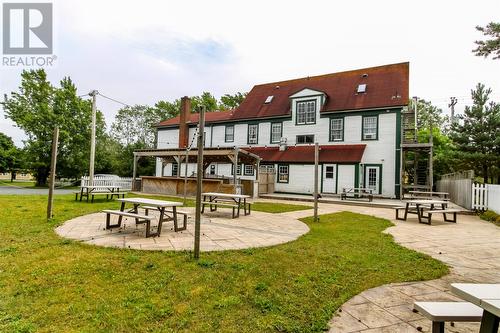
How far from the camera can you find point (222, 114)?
30.4 meters

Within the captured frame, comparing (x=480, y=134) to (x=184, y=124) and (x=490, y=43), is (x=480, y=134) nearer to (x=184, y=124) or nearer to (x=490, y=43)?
(x=490, y=43)

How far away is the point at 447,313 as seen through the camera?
2.12 m

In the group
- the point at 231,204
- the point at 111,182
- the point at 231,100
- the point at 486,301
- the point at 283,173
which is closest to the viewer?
the point at 486,301

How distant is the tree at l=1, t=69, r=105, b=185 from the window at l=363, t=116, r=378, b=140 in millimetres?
25464

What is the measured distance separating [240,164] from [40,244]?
834 inches

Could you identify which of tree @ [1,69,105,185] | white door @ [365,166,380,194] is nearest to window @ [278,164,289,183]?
white door @ [365,166,380,194]

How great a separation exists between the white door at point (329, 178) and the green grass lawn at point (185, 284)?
1527 centimetres

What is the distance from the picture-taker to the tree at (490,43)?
6027 mm

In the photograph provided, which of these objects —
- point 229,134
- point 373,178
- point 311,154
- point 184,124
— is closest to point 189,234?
point 311,154

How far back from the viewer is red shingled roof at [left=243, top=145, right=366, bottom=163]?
20547mm

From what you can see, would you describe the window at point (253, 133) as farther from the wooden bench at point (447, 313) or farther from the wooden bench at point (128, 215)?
the wooden bench at point (447, 313)

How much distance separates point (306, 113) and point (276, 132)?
3093 millimetres

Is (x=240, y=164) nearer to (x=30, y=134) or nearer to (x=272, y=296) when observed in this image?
(x=30, y=134)

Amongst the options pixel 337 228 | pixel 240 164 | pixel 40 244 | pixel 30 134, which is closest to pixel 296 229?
pixel 337 228
